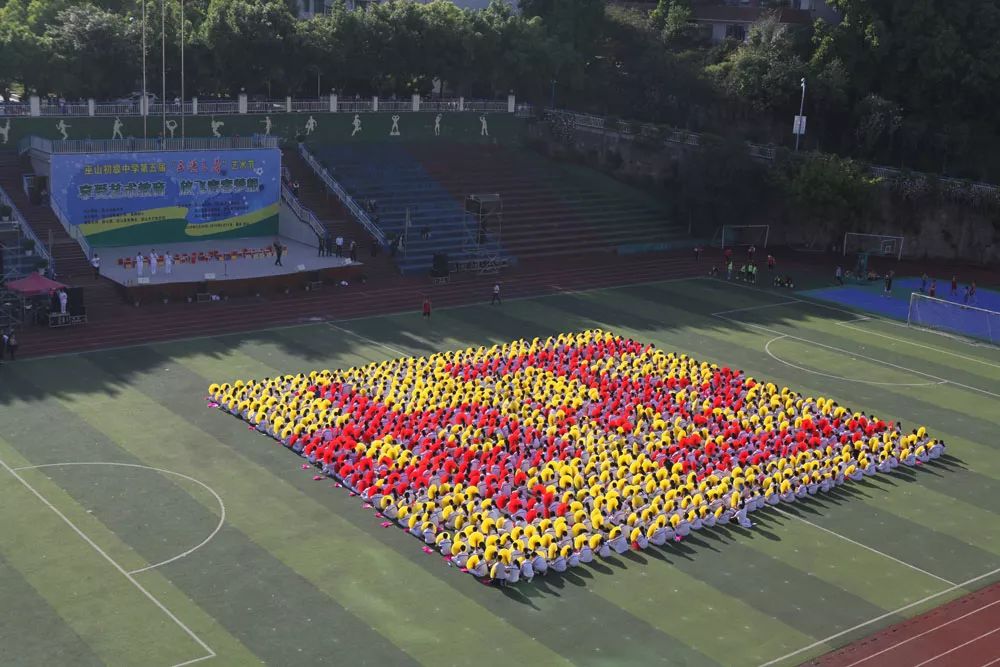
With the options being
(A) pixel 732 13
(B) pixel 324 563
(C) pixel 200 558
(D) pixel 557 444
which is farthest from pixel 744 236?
(C) pixel 200 558

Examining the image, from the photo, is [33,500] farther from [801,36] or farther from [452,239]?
[801,36]

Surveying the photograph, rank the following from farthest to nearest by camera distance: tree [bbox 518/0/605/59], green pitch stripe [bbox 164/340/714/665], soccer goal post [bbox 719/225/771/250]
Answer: tree [bbox 518/0/605/59]
soccer goal post [bbox 719/225/771/250]
green pitch stripe [bbox 164/340/714/665]

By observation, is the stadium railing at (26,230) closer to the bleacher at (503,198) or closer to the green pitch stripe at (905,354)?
the bleacher at (503,198)

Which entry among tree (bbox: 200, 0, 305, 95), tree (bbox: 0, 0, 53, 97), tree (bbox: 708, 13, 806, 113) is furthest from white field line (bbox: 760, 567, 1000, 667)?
tree (bbox: 0, 0, 53, 97)

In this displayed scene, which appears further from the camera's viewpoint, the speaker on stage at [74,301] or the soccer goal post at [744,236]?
the soccer goal post at [744,236]

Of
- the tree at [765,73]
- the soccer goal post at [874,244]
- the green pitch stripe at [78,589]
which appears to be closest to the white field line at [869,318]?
the soccer goal post at [874,244]

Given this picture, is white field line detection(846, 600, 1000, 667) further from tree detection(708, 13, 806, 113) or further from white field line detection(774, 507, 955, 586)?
tree detection(708, 13, 806, 113)

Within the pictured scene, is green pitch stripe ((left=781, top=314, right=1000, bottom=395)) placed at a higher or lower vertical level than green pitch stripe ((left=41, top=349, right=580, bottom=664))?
higher

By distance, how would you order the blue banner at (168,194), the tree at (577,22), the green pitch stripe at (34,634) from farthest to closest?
the tree at (577,22), the blue banner at (168,194), the green pitch stripe at (34,634)
